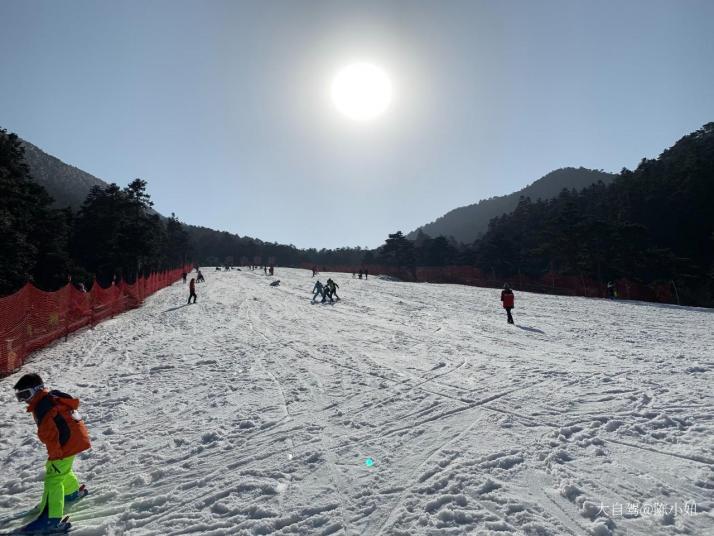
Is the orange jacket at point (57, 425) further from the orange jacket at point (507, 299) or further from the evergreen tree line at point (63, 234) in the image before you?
the evergreen tree line at point (63, 234)

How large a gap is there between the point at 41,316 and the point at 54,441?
11.4 meters

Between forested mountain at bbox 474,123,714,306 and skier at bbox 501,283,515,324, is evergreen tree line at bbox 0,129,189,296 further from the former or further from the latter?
forested mountain at bbox 474,123,714,306

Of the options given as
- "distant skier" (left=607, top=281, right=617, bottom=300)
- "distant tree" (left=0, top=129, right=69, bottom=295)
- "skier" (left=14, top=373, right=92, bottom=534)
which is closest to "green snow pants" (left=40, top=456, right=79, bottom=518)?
"skier" (left=14, top=373, right=92, bottom=534)

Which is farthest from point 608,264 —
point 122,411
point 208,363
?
point 122,411

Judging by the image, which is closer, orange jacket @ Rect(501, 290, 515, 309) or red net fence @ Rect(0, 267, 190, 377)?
red net fence @ Rect(0, 267, 190, 377)

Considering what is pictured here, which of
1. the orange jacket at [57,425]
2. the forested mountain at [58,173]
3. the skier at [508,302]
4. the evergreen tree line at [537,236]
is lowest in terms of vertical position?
the orange jacket at [57,425]

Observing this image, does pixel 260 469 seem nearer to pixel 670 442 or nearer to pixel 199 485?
pixel 199 485

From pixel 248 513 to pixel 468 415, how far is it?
12.3 ft

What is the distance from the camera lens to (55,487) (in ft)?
12.6

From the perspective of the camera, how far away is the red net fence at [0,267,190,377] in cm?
1016

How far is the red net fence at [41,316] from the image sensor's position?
10.2 m

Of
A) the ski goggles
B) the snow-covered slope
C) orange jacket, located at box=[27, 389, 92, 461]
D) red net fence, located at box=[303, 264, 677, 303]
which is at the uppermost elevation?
red net fence, located at box=[303, 264, 677, 303]

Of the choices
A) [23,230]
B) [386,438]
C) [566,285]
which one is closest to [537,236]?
[566,285]

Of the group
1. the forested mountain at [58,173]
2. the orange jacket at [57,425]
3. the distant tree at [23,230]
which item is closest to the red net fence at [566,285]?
the orange jacket at [57,425]
